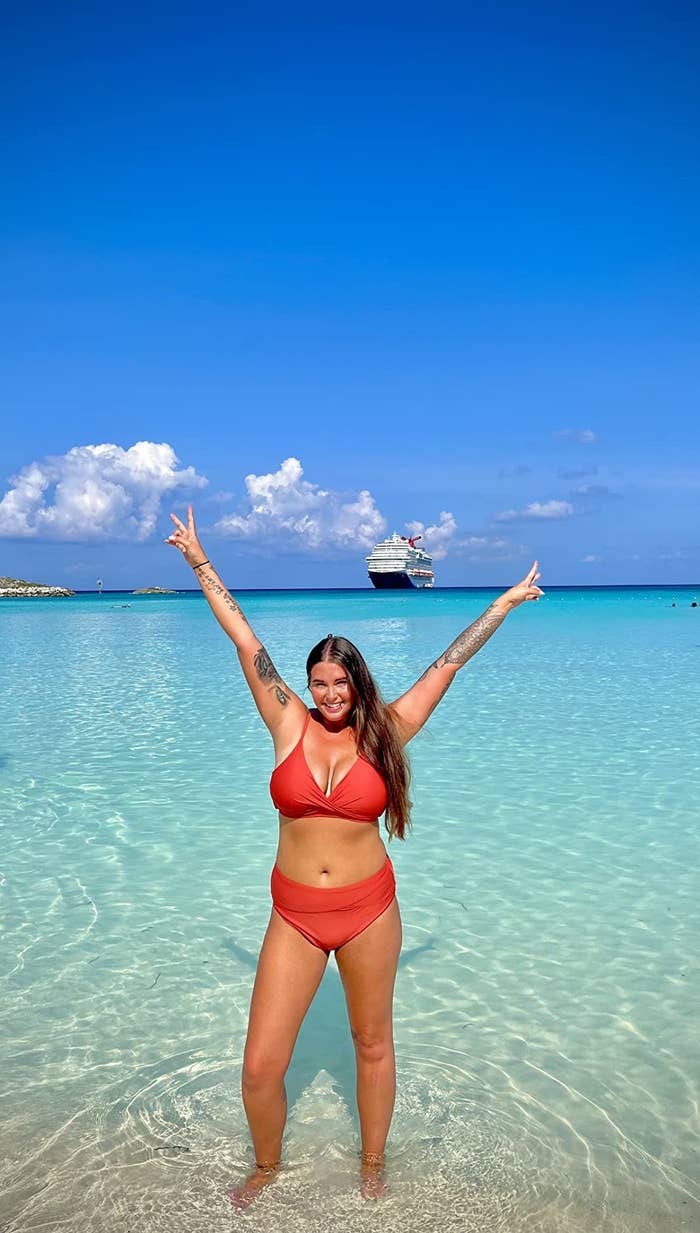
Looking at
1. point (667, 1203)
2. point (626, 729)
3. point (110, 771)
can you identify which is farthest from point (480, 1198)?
point (626, 729)

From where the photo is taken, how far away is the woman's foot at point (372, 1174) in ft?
13.4

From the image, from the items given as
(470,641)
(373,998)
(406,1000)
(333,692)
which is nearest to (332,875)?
(373,998)

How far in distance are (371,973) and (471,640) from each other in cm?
149

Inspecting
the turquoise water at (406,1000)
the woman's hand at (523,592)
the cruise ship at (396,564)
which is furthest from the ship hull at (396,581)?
the woman's hand at (523,592)

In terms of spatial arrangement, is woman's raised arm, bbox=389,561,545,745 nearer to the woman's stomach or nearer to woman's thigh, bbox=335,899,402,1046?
the woman's stomach

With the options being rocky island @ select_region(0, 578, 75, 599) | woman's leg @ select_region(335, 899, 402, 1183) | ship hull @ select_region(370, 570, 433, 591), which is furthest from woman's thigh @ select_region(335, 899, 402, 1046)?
ship hull @ select_region(370, 570, 433, 591)

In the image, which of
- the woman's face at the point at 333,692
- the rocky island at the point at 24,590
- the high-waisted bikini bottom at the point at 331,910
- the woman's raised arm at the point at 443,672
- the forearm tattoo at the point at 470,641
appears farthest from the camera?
the rocky island at the point at 24,590

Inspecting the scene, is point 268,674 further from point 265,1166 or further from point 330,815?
point 265,1166

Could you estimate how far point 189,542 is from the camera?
14.6ft

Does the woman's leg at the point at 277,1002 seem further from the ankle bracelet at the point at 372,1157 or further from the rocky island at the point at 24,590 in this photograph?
the rocky island at the point at 24,590

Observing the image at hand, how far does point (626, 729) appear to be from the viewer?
1506 centimetres

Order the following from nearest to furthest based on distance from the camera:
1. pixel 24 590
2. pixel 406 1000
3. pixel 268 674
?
pixel 268 674 < pixel 406 1000 < pixel 24 590

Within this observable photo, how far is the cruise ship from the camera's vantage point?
14900 cm

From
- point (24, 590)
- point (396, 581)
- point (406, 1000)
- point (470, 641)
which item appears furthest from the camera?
point (396, 581)
